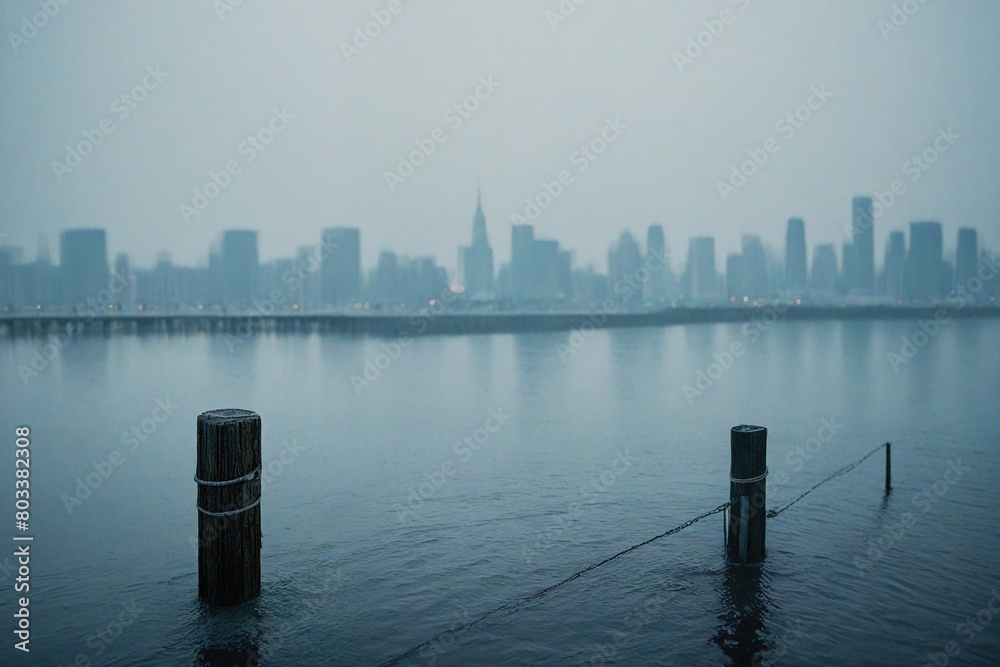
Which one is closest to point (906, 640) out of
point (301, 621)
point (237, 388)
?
point (301, 621)

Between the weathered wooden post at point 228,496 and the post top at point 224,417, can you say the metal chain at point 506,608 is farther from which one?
the post top at point 224,417

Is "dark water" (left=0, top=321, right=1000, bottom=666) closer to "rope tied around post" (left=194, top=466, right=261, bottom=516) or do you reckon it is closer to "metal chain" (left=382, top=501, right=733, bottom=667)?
"metal chain" (left=382, top=501, right=733, bottom=667)

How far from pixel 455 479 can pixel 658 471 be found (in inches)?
196

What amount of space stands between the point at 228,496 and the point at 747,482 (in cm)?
630

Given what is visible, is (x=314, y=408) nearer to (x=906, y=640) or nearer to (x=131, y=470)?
(x=131, y=470)

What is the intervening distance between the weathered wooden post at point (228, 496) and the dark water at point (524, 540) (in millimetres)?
881

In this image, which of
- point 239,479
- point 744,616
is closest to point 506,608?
point 744,616

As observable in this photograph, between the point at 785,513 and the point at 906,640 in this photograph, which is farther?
the point at 785,513

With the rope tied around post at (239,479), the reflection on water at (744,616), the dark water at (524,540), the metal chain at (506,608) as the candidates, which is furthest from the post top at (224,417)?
the reflection on water at (744,616)

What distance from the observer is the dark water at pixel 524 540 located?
8570 mm

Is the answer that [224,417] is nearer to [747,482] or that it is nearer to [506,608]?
[506,608]

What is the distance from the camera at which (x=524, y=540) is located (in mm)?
12477

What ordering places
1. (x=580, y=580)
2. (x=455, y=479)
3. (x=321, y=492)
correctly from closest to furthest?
(x=580, y=580), (x=321, y=492), (x=455, y=479)

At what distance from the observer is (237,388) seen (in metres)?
41.5
